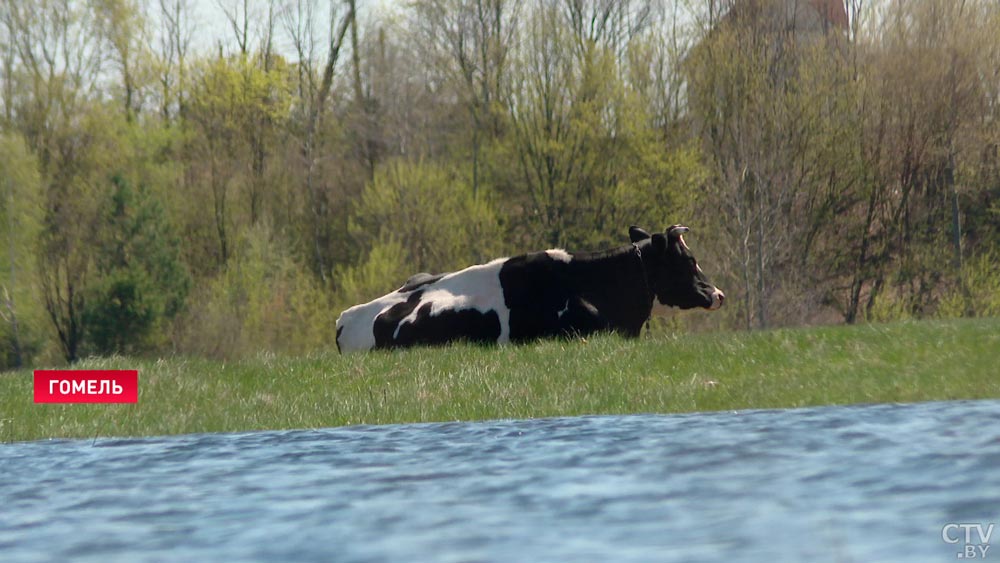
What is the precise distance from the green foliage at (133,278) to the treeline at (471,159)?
0.11m

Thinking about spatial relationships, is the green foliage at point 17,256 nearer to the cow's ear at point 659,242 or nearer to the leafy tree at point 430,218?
the leafy tree at point 430,218

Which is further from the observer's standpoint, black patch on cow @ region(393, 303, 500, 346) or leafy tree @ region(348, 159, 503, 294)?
leafy tree @ region(348, 159, 503, 294)

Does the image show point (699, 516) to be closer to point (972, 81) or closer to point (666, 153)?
point (972, 81)

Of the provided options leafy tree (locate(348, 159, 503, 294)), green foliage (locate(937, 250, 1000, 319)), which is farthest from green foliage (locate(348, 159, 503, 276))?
green foliage (locate(937, 250, 1000, 319))

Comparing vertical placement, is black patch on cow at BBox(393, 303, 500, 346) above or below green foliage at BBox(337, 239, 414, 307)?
below

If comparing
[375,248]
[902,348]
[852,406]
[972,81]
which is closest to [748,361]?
[902,348]

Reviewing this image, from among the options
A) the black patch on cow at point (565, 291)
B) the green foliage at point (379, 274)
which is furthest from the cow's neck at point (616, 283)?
the green foliage at point (379, 274)

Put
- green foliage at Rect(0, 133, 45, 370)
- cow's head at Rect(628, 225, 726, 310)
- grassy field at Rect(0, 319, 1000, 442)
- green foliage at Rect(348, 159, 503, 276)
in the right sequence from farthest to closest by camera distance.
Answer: green foliage at Rect(0, 133, 45, 370)
green foliage at Rect(348, 159, 503, 276)
cow's head at Rect(628, 225, 726, 310)
grassy field at Rect(0, 319, 1000, 442)

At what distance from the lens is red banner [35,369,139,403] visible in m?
13.8

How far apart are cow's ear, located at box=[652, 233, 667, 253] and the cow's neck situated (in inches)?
9.0

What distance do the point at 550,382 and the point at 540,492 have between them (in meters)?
5.76

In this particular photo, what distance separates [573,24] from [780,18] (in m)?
11.5

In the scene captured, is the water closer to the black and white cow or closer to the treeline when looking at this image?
the black and white cow

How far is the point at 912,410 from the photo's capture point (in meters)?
9.88
